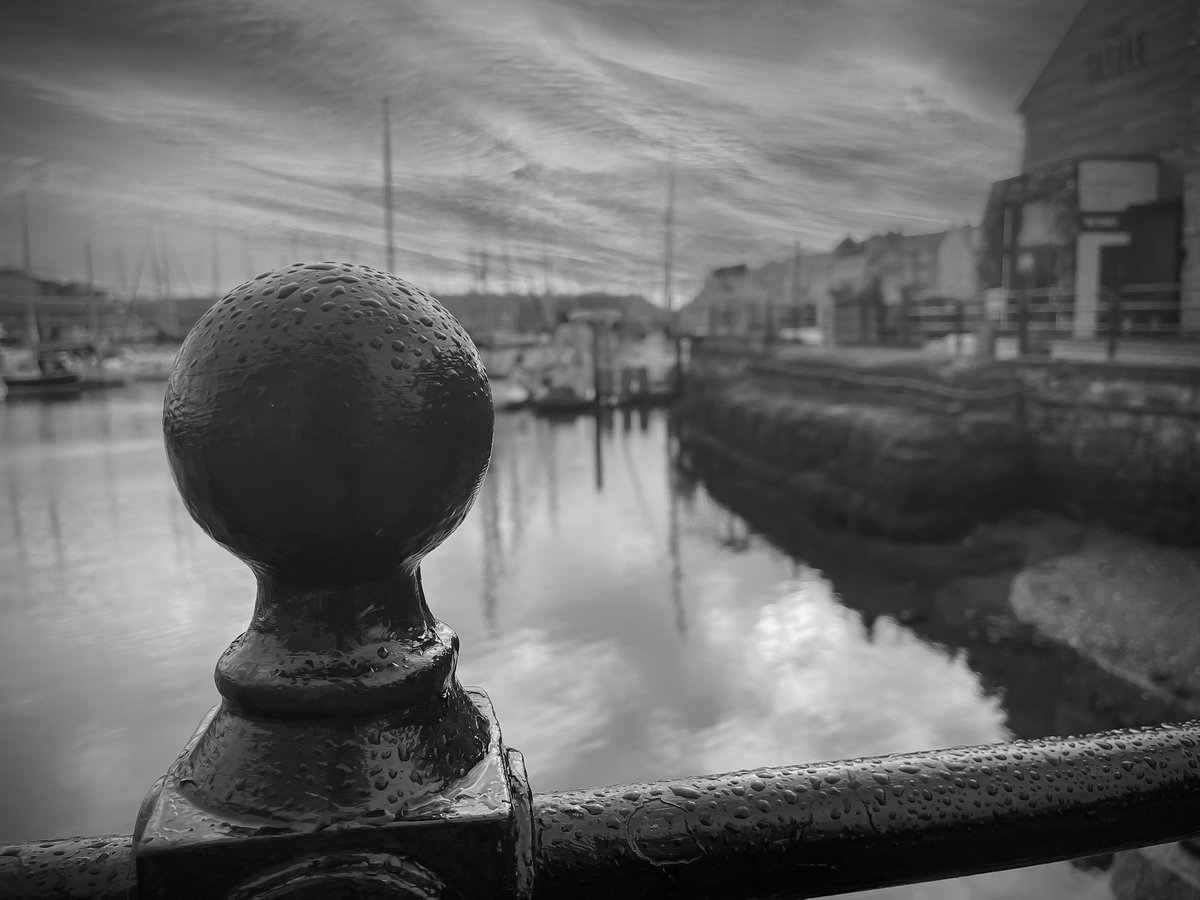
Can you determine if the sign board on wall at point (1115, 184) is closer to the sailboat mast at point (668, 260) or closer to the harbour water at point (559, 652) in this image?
the harbour water at point (559, 652)

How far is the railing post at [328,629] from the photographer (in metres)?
0.48

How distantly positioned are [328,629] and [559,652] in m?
10.3

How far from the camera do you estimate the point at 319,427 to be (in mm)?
507

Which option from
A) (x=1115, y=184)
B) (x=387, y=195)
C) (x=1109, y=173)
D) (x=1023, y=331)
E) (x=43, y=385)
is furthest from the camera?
(x=43, y=385)

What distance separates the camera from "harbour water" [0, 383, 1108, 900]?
7902mm

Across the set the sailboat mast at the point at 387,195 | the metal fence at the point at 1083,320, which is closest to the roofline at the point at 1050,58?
the metal fence at the point at 1083,320

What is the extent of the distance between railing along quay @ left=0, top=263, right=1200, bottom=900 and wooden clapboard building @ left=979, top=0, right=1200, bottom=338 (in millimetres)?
12807

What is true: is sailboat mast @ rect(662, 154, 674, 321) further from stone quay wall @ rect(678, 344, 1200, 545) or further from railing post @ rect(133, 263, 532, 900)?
railing post @ rect(133, 263, 532, 900)

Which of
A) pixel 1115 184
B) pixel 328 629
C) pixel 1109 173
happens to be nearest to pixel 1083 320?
pixel 1115 184

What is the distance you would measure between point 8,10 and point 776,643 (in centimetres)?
1199

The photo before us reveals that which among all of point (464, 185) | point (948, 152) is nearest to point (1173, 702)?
point (948, 152)

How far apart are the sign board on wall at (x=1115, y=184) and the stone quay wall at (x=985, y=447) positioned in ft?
12.7

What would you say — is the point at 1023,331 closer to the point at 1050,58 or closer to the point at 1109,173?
the point at 1109,173

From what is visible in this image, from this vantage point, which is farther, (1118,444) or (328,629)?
(1118,444)
